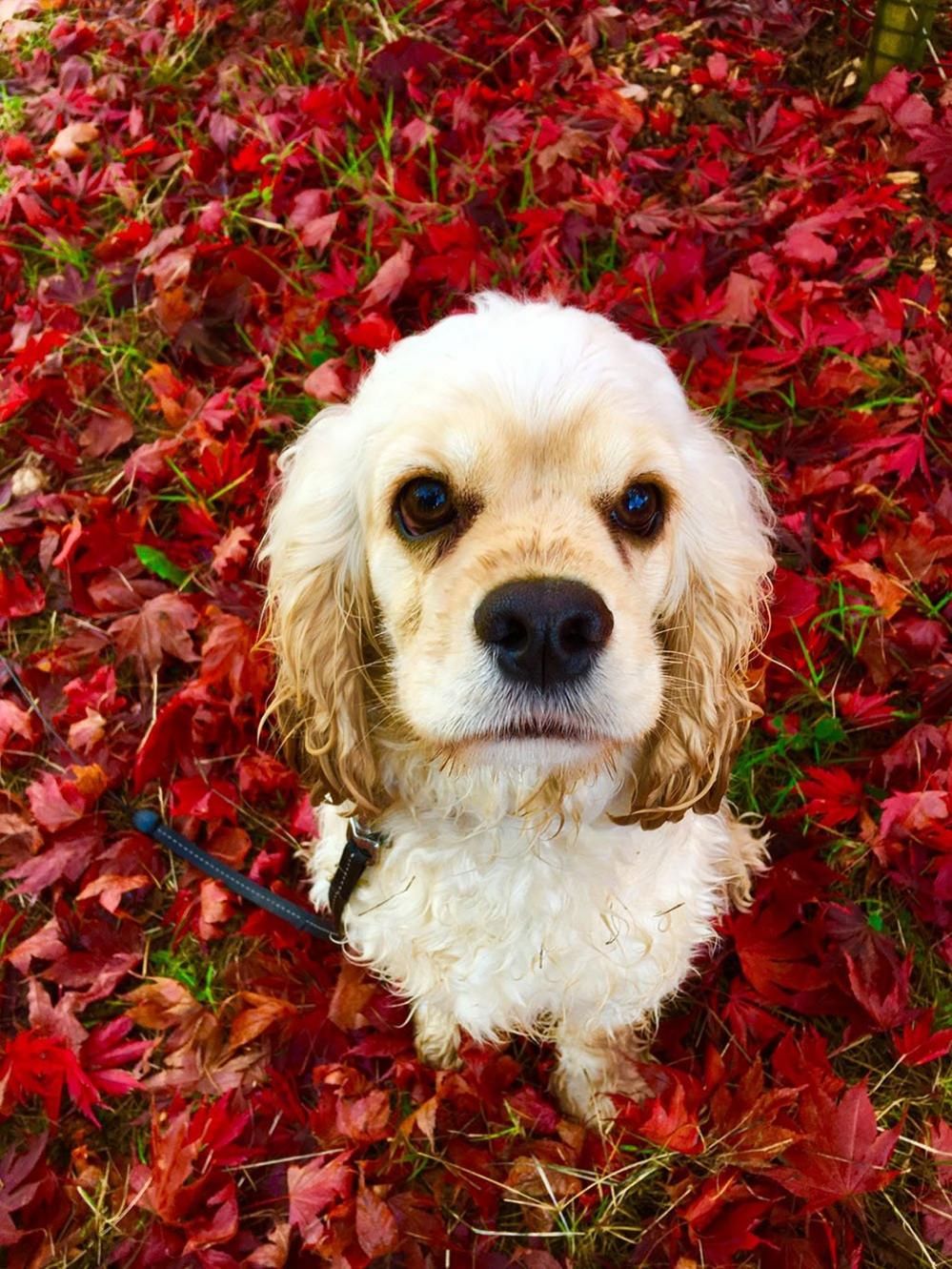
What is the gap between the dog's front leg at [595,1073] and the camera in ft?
8.17

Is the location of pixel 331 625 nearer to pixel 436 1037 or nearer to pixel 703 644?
pixel 703 644

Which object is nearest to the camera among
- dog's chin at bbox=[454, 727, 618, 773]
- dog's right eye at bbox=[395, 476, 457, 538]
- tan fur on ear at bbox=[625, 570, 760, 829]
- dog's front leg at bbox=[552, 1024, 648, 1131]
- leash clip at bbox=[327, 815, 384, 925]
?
dog's chin at bbox=[454, 727, 618, 773]

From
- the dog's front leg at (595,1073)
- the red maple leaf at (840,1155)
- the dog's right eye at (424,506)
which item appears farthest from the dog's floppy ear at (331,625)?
the red maple leaf at (840,1155)

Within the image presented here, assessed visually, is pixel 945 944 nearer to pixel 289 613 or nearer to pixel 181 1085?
pixel 289 613

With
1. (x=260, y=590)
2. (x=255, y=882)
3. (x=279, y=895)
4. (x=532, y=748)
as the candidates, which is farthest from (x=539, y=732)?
(x=260, y=590)

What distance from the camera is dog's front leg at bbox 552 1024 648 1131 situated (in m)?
2.49

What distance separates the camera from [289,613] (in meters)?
2.12

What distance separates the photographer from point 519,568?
5.20 feet

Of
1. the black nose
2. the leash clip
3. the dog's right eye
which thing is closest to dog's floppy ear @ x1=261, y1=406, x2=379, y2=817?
the leash clip

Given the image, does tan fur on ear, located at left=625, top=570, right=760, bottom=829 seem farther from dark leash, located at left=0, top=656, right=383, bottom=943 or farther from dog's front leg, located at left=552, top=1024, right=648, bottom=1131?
dog's front leg, located at left=552, top=1024, right=648, bottom=1131

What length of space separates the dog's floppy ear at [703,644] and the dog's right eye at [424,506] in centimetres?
51

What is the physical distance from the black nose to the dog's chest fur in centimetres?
54

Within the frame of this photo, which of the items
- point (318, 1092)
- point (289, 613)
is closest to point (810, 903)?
point (318, 1092)

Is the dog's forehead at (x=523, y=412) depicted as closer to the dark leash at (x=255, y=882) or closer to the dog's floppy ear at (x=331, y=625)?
the dog's floppy ear at (x=331, y=625)
